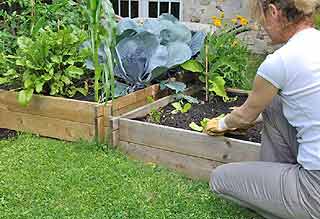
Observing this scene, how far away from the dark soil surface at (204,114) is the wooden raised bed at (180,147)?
0.62 feet

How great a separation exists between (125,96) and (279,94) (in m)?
1.52

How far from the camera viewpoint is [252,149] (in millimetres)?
2783

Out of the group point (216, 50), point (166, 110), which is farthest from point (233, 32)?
point (166, 110)

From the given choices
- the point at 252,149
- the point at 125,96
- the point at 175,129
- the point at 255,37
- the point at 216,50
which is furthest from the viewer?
the point at 255,37

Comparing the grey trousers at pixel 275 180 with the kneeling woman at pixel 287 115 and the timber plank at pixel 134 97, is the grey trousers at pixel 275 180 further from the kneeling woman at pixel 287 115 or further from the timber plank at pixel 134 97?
the timber plank at pixel 134 97

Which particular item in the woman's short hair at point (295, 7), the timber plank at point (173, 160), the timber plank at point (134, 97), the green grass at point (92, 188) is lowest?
the green grass at point (92, 188)

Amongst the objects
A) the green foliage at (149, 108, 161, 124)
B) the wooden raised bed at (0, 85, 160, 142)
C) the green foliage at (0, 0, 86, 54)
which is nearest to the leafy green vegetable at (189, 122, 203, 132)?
the green foliage at (149, 108, 161, 124)

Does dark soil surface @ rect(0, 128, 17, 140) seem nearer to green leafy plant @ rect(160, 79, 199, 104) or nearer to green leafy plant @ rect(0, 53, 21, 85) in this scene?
green leafy plant @ rect(0, 53, 21, 85)

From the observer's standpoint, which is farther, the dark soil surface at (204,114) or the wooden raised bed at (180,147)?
the dark soil surface at (204,114)

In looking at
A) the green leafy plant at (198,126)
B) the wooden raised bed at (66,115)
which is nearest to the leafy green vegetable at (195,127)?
the green leafy plant at (198,126)

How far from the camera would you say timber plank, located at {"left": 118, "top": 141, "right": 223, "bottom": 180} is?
296cm

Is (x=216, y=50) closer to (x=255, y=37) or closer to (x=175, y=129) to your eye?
(x=175, y=129)

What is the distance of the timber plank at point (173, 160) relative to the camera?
2.96 m

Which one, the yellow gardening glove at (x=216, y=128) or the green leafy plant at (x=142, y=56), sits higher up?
the green leafy plant at (x=142, y=56)
